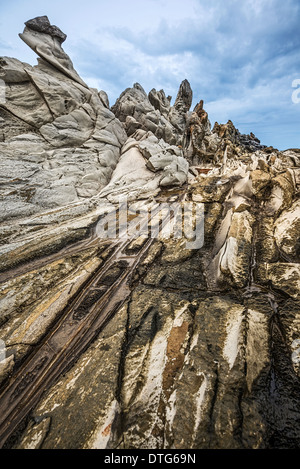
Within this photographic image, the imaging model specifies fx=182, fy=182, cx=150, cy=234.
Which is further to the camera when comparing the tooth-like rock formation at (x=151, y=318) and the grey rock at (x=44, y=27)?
the grey rock at (x=44, y=27)

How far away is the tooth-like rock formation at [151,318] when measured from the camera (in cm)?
308

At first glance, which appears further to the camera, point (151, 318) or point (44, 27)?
point (44, 27)

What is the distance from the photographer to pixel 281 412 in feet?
10.1

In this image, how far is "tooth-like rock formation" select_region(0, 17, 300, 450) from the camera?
308cm

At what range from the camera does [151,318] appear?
4.91 metres

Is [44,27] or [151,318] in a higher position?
[44,27]

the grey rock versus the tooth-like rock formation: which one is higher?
the grey rock

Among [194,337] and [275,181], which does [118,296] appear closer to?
[194,337]

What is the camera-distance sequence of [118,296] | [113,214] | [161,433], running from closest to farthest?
[161,433] < [118,296] < [113,214]

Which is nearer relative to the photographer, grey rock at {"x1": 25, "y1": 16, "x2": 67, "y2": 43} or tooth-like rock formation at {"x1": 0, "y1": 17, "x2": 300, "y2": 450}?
tooth-like rock formation at {"x1": 0, "y1": 17, "x2": 300, "y2": 450}

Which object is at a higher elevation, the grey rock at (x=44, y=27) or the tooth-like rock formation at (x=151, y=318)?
the grey rock at (x=44, y=27)

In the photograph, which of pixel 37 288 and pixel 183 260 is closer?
pixel 37 288
